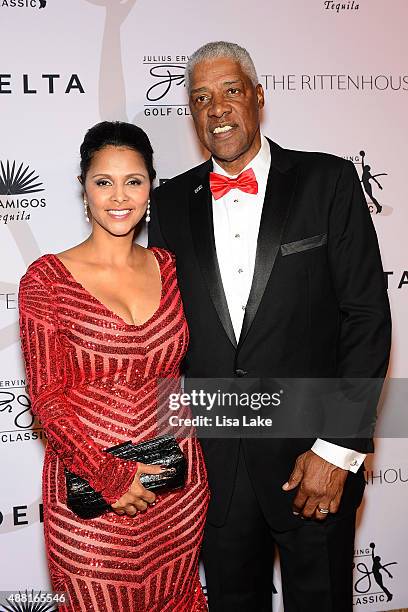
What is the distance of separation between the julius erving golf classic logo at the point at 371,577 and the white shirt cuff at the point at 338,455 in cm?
125

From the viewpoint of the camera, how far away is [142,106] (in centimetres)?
281

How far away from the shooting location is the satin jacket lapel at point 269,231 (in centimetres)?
206

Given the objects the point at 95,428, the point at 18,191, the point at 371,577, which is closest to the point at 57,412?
the point at 95,428

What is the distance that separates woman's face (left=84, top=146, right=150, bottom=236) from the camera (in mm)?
1944

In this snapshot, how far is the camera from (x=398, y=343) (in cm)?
308

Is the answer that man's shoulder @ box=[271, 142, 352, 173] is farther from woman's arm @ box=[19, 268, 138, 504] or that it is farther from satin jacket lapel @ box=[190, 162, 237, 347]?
woman's arm @ box=[19, 268, 138, 504]

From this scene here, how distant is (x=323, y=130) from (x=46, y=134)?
1021 mm

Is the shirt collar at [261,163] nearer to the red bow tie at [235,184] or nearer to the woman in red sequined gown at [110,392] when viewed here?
the red bow tie at [235,184]

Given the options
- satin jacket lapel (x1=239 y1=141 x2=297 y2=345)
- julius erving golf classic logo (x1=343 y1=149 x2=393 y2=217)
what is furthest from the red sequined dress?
julius erving golf classic logo (x1=343 y1=149 x2=393 y2=217)

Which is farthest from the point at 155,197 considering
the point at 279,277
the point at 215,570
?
the point at 215,570

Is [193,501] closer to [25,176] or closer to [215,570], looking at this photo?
[215,570]

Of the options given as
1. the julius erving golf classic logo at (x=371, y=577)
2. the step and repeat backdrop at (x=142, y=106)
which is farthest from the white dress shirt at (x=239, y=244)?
the julius erving golf classic logo at (x=371, y=577)

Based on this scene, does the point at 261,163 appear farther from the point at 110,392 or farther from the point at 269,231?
the point at 110,392

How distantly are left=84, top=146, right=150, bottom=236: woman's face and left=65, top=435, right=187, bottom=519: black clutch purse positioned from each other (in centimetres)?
53
